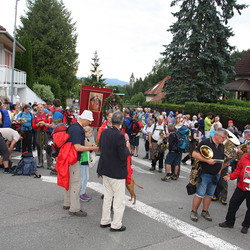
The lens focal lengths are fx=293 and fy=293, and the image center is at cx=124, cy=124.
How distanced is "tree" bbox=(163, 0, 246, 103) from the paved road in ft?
70.4

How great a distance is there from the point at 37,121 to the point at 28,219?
402cm

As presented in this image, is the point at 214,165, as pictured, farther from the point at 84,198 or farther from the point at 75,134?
the point at 84,198

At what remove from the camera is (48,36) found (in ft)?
132

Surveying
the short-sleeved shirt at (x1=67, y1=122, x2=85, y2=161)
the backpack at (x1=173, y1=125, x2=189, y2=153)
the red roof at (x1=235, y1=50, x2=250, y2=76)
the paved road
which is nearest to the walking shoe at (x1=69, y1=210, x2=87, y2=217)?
the paved road

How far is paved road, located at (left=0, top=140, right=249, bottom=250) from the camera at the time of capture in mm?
4402

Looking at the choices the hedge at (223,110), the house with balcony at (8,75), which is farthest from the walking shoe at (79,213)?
the house with balcony at (8,75)

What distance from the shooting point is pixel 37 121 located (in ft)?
28.3

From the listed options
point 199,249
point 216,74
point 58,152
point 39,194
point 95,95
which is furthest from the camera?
point 216,74

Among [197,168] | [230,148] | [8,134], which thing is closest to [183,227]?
[197,168]

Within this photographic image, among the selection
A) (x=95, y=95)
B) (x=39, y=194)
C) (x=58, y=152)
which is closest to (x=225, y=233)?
(x=58, y=152)

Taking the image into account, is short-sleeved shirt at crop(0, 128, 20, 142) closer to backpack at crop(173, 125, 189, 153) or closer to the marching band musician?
backpack at crop(173, 125, 189, 153)

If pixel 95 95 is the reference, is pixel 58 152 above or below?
below

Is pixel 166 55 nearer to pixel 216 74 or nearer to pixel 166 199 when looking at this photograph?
pixel 216 74

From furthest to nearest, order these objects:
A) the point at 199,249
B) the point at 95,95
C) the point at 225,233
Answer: the point at 95,95
the point at 225,233
the point at 199,249
